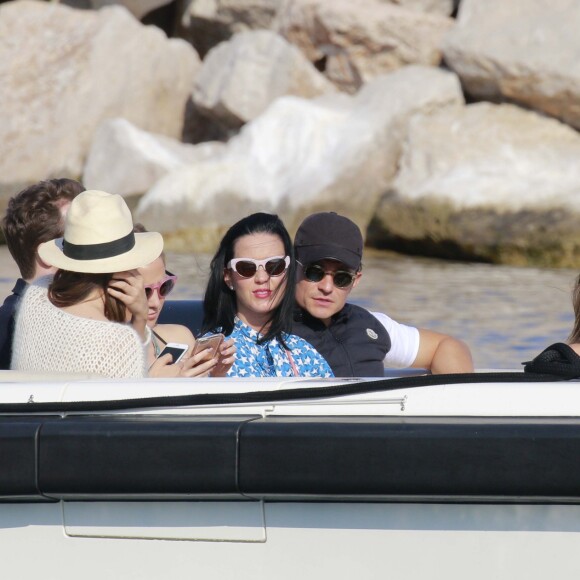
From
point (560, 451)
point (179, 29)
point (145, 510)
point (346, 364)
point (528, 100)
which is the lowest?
point (179, 29)

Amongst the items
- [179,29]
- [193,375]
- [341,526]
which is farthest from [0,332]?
[179,29]

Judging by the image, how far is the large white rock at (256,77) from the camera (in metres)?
14.2

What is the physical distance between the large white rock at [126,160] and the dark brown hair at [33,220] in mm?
10297

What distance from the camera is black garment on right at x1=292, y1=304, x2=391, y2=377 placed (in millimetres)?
3408

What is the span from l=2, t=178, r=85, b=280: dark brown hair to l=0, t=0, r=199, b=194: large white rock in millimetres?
11377

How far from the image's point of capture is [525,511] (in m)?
2.41

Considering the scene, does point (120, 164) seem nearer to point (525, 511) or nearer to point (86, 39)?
point (86, 39)

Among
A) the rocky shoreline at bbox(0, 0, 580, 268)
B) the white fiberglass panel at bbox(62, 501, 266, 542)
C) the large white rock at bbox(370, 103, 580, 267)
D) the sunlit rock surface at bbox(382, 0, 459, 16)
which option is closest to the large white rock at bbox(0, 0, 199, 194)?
A: the rocky shoreline at bbox(0, 0, 580, 268)

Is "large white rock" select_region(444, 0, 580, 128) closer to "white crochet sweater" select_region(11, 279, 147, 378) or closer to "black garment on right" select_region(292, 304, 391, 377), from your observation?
"black garment on right" select_region(292, 304, 391, 377)

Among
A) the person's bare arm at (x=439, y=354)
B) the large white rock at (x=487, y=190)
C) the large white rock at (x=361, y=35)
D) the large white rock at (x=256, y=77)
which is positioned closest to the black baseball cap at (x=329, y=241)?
the person's bare arm at (x=439, y=354)

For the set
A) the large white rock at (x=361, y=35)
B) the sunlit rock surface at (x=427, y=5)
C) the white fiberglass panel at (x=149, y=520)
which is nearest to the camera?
the white fiberglass panel at (x=149, y=520)

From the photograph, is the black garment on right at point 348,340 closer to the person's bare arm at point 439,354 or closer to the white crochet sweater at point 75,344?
the person's bare arm at point 439,354

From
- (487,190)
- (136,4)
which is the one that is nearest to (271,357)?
(487,190)

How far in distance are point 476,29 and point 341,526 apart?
10.7 m
